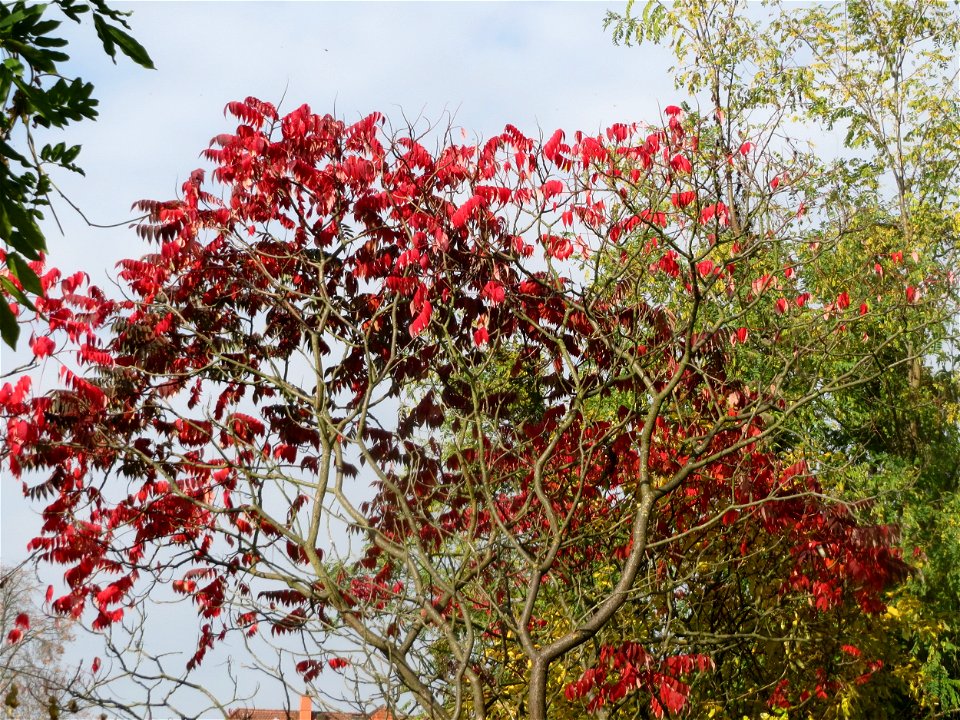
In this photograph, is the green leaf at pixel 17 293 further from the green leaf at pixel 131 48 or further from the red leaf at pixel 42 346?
the red leaf at pixel 42 346

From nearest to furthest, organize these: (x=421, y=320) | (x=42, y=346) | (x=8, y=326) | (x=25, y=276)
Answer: (x=8, y=326)
(x=25, y=276)
(x=421, y=320)
(x=42, y=346)

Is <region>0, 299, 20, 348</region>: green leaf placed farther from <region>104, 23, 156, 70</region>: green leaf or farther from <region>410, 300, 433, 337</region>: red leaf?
<region>410, 300, 433, 337</region>: red leaf

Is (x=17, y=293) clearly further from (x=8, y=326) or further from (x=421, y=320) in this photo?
(x=421, y=320)

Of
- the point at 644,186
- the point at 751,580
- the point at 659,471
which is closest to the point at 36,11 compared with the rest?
the point at 644,186

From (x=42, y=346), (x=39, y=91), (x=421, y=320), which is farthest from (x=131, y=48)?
(x=42, y=346)

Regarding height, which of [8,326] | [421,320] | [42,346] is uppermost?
[42,346]

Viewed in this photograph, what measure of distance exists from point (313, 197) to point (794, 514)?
4282 millimetres

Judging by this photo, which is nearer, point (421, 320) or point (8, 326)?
point (8, 326)

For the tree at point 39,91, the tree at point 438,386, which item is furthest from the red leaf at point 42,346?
the tree at point 39,91

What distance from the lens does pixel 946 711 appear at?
10.5 metres

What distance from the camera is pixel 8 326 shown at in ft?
9.66

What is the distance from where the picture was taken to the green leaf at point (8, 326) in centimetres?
293

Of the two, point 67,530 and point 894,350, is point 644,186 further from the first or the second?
point 894,350

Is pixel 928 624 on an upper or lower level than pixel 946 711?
upper
